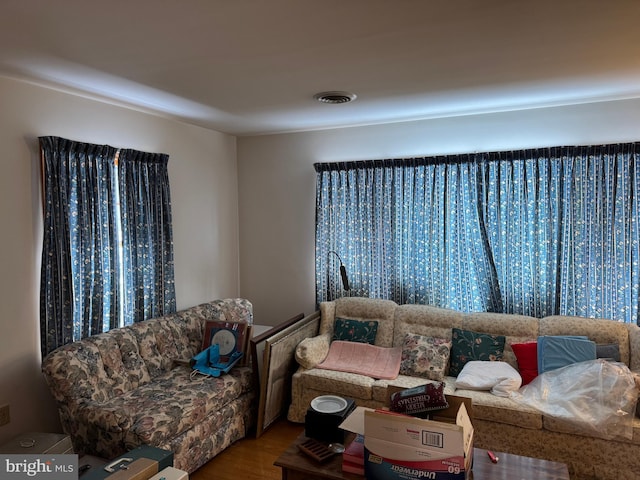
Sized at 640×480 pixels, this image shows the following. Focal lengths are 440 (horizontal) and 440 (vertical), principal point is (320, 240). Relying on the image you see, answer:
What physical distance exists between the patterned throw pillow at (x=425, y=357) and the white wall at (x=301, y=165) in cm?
126

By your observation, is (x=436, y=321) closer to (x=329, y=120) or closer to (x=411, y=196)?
(x=411, y=196)

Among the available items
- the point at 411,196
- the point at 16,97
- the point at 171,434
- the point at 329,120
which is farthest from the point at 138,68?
the point at 411,196

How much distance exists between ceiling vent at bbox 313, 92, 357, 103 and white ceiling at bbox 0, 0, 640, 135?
0.07m

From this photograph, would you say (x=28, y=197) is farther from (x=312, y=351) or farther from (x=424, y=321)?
(x=424, y=321)

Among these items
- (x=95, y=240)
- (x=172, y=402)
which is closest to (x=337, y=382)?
(x=172, y=402)

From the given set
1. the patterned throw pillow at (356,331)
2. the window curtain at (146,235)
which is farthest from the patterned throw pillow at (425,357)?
the window curtain at (146,235)

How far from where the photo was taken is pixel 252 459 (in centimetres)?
307

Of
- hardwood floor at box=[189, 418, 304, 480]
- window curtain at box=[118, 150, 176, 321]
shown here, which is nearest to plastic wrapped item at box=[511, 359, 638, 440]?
hardwood floor at box=[189, 418, 304, 480]

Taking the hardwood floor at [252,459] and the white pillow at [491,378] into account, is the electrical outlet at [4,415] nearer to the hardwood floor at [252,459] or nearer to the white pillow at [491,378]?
the hardwood floor at [252,459]

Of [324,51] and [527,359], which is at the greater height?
[324,51]

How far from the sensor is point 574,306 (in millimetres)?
3510

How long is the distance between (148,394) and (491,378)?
239 cm

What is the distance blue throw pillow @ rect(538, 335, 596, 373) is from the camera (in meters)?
3.08

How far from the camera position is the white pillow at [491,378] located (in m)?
3.05
